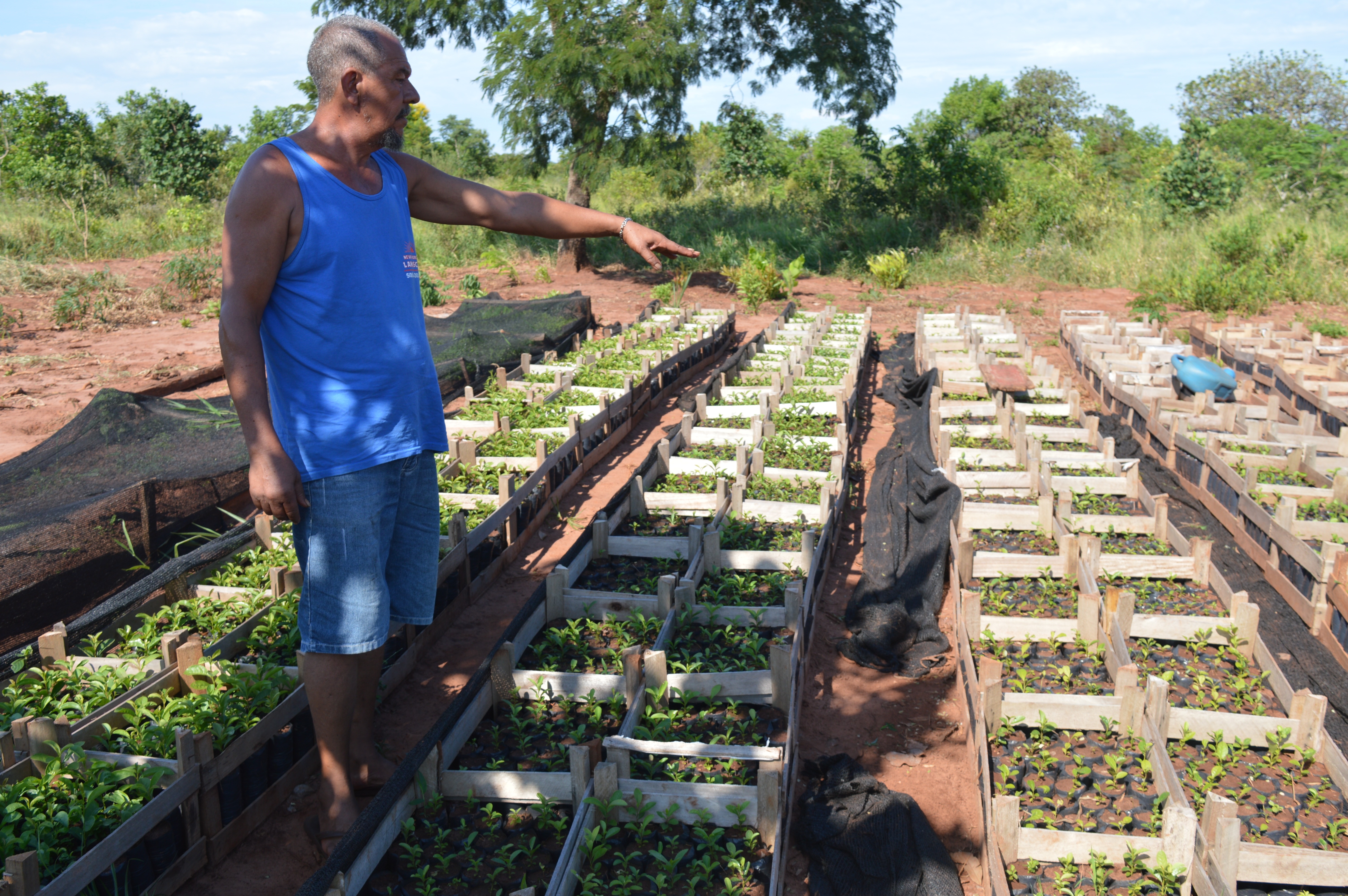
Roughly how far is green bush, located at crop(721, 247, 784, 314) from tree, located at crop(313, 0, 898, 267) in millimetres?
2351

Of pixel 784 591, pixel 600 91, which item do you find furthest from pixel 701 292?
pixel 784 591

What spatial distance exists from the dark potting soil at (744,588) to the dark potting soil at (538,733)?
86 cm

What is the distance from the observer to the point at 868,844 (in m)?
2.78

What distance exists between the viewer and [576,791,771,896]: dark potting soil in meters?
2.55

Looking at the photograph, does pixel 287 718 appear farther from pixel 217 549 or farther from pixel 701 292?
pixel 701 292

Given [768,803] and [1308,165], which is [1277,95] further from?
[768,803]

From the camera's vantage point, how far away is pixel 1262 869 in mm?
2574

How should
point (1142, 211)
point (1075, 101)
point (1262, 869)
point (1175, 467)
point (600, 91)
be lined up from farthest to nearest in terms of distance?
point (1075, 101), point (1142, 211), point (600, 91), point (1175, 467), point (1262, 869)

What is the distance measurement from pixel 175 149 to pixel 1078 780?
82.9ft

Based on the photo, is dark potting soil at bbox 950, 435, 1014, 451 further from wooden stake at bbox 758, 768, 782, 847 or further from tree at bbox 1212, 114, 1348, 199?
tree at bbox 1212, 114, 1348, 199

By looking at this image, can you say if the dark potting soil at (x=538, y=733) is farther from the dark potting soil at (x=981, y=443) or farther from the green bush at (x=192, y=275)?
the green bush at (x=192, y=275)

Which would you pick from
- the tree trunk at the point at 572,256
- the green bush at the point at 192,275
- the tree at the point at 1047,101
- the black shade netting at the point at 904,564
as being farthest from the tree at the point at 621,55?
the tree at the point at 1047,101

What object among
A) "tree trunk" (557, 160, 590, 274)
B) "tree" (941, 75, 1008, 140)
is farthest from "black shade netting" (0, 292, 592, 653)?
"tree" (941, 75, 1008, 140)

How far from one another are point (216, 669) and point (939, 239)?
15.8 meters
